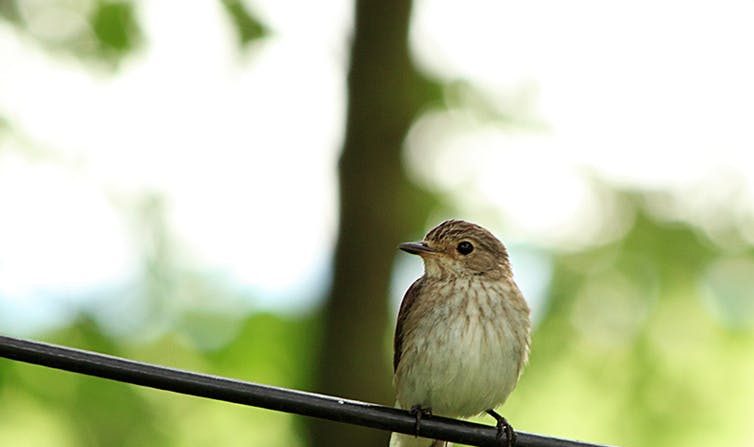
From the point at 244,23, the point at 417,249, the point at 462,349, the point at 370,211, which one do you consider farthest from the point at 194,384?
the point at 244,23

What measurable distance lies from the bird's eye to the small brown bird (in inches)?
3.4

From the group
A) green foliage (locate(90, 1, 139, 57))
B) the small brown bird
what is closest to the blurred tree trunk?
green foliage (locate(90, 1, 139, 57))

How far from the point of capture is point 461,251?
6.44 m

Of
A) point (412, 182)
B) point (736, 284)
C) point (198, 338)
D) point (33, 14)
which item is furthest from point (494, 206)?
point (33, 14)

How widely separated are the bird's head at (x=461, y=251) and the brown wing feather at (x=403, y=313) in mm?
105

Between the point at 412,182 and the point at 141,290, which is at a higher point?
the point at 412,182

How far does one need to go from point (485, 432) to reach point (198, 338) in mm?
7605

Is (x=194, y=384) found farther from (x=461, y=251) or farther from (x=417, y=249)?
(x=461, y=251)

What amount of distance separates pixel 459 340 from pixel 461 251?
2.44 ft

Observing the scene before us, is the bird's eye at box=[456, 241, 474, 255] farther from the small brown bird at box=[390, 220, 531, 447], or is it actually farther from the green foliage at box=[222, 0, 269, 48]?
the green foliage at box=[222, 0, 269, 48]

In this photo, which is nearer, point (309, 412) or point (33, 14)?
point (309, 412)

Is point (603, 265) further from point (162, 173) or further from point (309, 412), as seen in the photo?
point (309, 412)

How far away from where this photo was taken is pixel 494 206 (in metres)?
12.4

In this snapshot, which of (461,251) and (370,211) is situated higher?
(370,211)
